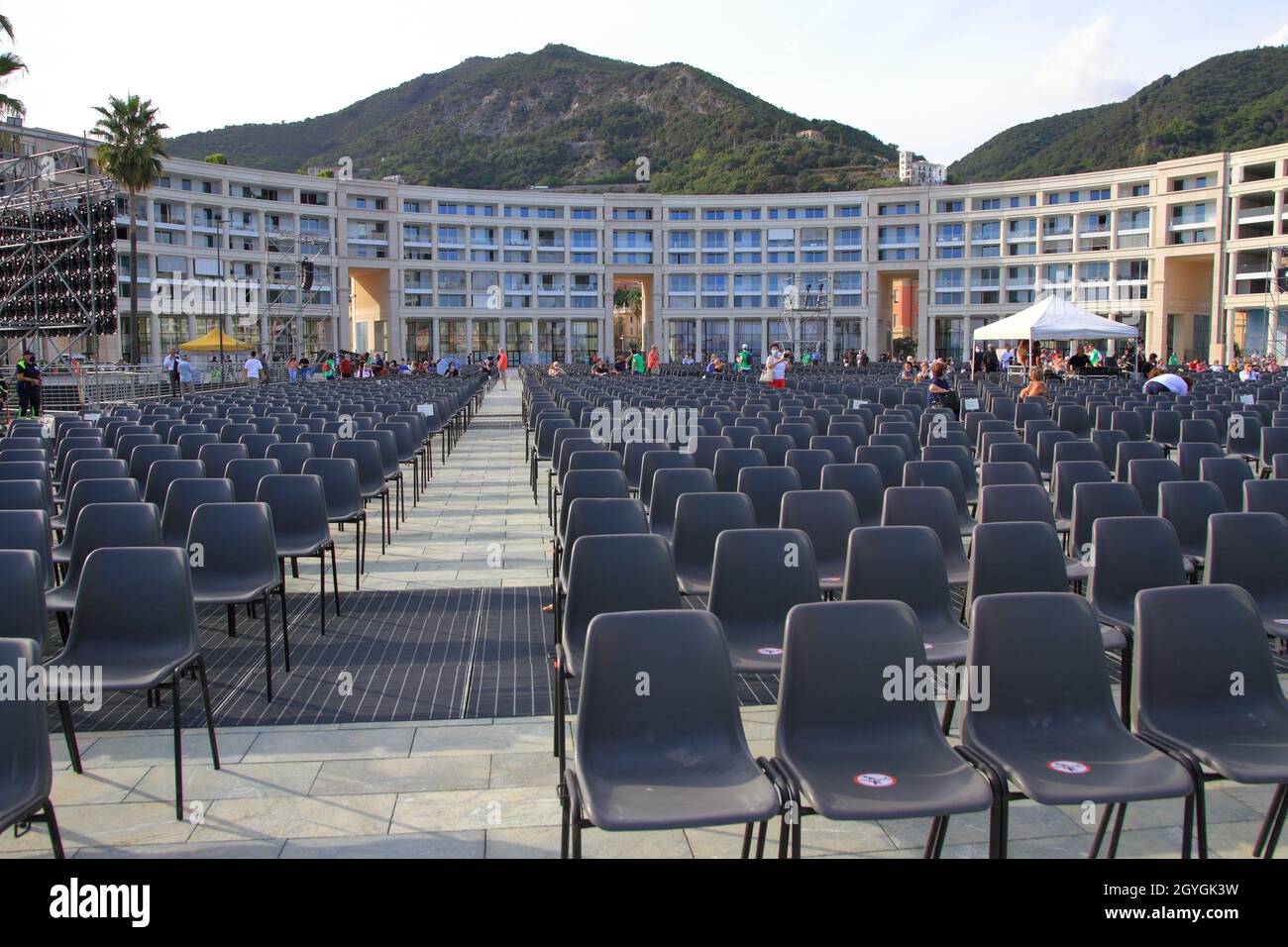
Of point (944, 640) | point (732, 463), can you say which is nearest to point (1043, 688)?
point (944, 640)

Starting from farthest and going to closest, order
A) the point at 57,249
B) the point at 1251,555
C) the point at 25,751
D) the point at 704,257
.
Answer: the point at 704,257 < the point at 57,249 < the point at 1251,555 < the point at 25,751

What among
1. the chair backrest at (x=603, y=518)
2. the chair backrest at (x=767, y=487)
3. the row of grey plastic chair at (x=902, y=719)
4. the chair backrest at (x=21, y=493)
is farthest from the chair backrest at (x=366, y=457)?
the row of grey plastic chair at (x=902, y=719)

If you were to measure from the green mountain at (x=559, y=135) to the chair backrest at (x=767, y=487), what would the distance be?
113 meters

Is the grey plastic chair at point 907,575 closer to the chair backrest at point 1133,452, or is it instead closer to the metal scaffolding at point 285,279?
the chair backrest at point 1133,452

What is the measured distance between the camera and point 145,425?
11.2 metres

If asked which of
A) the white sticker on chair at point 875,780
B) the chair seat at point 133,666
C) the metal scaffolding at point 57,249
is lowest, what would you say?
the white sticker on chair at point 875,780

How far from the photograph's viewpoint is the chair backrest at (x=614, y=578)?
4.41m

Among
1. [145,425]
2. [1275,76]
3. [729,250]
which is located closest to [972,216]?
[729,250]

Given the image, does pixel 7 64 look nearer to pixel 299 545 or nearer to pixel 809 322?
pixel 299 545

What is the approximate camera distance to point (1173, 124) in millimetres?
88812

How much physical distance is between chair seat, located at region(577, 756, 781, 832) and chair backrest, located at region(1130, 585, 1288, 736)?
1.45m

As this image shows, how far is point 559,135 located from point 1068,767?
14570 centimetres

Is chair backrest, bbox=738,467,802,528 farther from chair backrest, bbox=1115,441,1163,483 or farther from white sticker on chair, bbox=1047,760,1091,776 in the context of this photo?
white sticker on chair, bbox=1047,760,1091,776
